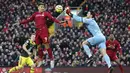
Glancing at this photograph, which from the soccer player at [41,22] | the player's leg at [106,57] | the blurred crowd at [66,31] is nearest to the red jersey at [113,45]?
the player's leg at [106,57]

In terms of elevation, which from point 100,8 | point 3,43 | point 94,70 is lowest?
point 94,70

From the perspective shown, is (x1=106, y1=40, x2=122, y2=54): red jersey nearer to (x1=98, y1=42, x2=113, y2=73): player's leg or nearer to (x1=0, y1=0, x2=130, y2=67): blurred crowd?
(x1=98, y1=42, x2=113, y2=73): player's leg

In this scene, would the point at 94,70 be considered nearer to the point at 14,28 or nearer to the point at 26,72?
the point at 26,72

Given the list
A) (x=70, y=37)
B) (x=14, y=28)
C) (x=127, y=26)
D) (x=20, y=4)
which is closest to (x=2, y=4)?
(x=20, y=4)

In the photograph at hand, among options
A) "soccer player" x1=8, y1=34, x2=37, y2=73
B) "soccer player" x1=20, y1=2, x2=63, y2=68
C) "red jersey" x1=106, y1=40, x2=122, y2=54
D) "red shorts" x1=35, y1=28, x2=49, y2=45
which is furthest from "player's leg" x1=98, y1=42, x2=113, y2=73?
"soccer player" x1=8, y1=34, x2=37, y2=73

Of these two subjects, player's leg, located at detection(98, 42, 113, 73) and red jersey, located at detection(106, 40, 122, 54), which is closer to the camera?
player's leg, located at detection(98, 42, 113, 73)

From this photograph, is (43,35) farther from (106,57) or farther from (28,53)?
(106,57)

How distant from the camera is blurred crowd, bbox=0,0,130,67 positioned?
24859mm

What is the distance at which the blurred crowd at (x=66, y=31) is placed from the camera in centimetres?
2486

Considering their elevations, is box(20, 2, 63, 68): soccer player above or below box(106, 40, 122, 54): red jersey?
above

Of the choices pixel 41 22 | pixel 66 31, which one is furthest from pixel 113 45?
pixel 66 31

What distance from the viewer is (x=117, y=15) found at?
30.3 m

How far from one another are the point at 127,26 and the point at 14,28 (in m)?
6.95

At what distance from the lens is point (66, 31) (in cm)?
2772
